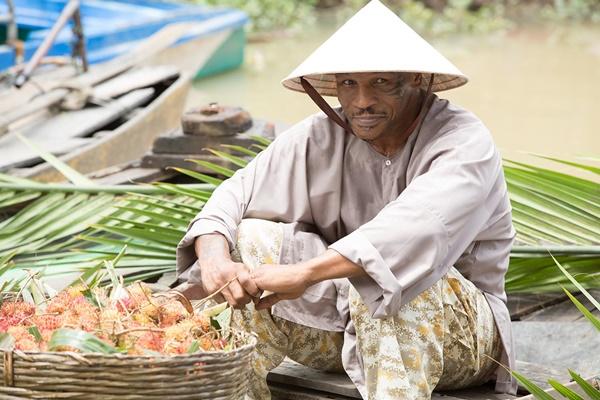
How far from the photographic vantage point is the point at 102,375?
6.41ft

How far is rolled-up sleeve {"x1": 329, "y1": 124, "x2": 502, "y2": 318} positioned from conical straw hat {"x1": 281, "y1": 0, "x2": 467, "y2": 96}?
0.19 metres

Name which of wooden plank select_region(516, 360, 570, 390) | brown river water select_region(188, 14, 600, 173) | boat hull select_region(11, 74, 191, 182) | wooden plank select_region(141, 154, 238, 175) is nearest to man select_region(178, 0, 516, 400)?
wooden plank select_region(516, 360, 570, 390)

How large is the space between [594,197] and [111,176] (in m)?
2.05

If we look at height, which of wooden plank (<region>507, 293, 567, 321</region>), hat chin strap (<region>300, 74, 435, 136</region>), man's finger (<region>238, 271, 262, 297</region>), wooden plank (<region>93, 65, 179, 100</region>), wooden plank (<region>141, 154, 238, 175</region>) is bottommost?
wooden plank (<region>93, 65, 179, 100</region>)

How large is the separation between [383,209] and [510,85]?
922 cm

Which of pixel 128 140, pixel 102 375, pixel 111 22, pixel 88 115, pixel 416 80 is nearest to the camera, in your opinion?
pixel 102 375

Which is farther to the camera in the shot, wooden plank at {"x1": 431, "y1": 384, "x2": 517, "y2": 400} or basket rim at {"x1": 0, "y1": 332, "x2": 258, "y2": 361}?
wooden plank at {"x1": 431, "y1": 384, "x2": 517, "y2": 400}

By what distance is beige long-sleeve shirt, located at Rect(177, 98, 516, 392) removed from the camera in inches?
90.2

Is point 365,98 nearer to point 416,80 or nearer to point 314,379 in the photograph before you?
point 416,80

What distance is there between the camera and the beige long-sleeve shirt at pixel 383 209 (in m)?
2.29

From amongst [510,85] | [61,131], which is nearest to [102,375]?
[61,131]

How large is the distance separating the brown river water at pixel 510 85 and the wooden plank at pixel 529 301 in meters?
4.30

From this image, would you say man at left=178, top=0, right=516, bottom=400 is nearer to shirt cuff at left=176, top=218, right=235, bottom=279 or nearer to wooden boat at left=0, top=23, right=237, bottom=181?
shirt cuff at left=176, top=218, right=235, bottom=279

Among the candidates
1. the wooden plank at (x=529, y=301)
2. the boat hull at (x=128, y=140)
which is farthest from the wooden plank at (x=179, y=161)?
the wooden plank at (x=529, y=301)
